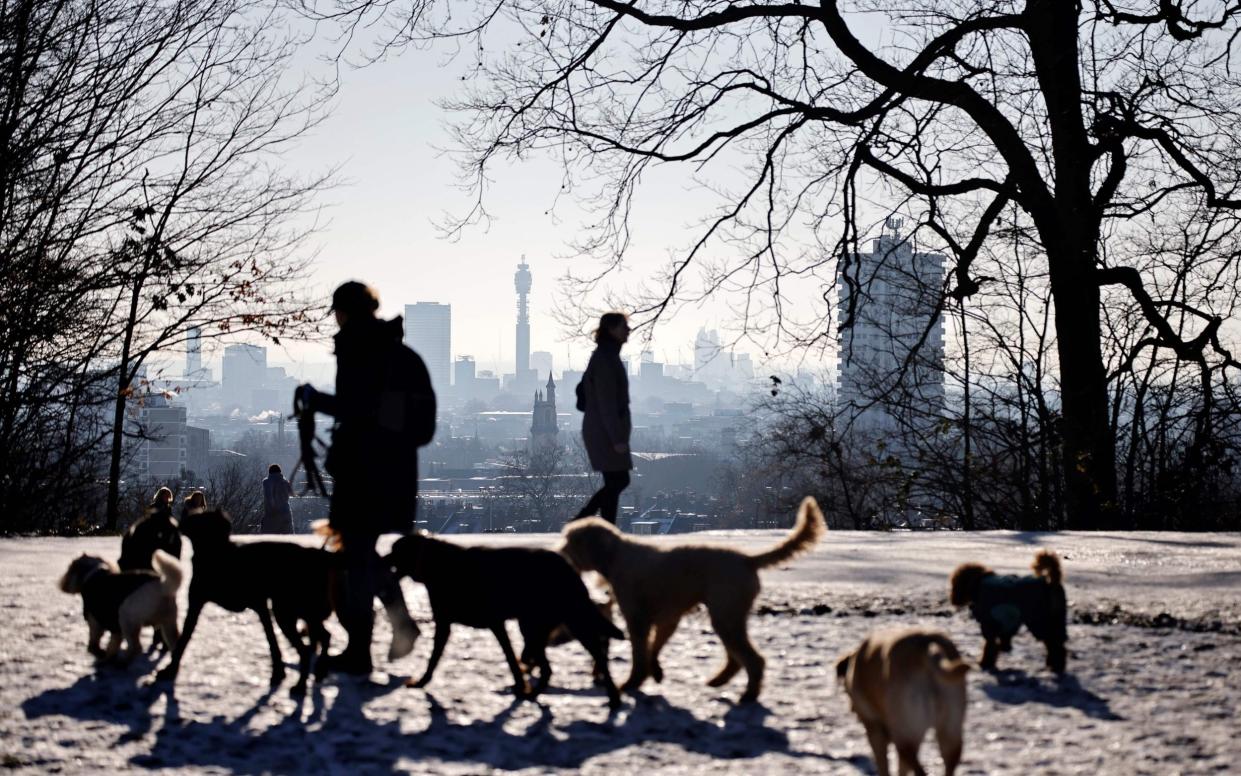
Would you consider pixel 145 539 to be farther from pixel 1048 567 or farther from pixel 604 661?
pixel 1048 567

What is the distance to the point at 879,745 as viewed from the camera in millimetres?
4398

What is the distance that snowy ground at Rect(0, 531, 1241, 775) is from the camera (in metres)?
4.95

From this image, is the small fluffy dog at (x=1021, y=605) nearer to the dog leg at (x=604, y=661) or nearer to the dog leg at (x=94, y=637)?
the dog leg at (x=604, y=661)

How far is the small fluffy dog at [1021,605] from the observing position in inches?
244

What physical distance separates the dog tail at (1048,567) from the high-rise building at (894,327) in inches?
440

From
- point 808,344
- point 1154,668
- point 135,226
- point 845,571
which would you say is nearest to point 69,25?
point 135,226

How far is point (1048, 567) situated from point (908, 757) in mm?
2465

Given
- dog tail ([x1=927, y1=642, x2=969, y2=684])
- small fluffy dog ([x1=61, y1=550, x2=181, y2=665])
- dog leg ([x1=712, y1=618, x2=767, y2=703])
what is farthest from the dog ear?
small fluffy dog ([x1=61, y1=550, x2=181, y2=665])

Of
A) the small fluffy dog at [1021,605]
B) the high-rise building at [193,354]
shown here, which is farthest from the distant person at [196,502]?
the high-rise building at [193,354]

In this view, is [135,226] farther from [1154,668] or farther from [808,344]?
[1154,668]

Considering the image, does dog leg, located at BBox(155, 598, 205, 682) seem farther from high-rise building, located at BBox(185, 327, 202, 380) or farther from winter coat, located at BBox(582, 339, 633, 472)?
high-rise building, located at BBox(185, 327, 202, 380)

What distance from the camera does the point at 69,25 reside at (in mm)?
15820

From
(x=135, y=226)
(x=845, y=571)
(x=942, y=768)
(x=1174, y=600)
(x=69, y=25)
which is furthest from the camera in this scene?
(x=135, y=226)

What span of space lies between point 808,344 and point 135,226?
9.13m
